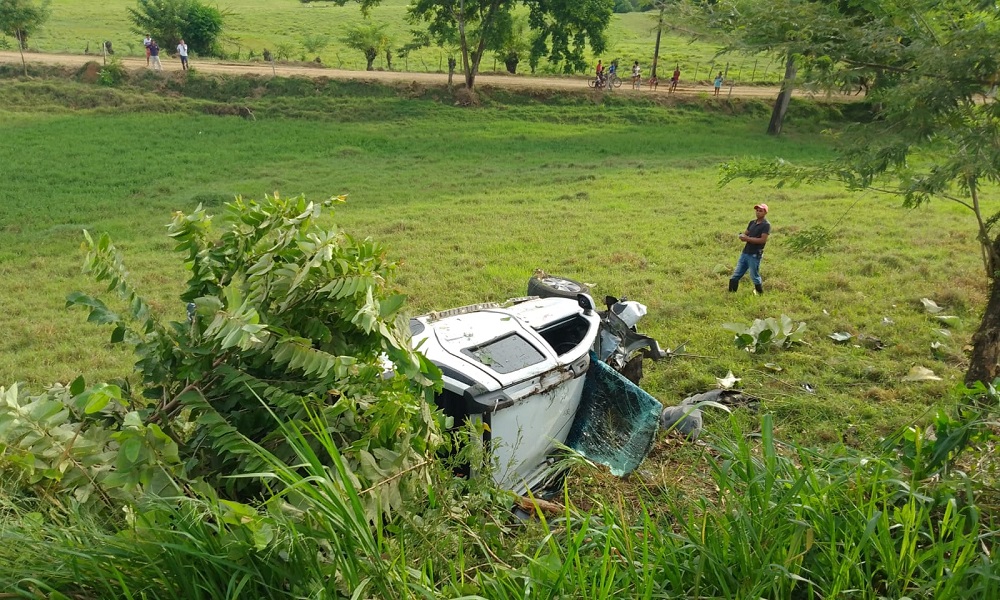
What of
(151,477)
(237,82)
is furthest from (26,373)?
(237,82)

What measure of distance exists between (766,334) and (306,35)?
132ft

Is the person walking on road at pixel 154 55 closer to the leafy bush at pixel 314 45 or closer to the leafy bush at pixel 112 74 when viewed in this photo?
the leafy bush at pixel 112 74

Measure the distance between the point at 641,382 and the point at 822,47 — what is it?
153 inches

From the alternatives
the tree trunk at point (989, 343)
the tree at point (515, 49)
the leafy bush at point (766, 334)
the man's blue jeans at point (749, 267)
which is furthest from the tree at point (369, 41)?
the tree trunk at point (989, 343)

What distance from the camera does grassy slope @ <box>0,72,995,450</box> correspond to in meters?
8.31

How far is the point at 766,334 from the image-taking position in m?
8.78

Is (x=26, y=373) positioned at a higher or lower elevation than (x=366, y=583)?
lower

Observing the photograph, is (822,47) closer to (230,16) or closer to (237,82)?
(237,82)

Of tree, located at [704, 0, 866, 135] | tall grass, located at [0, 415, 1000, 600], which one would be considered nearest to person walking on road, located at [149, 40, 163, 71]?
tree, located at [704, 0, 866, 135]

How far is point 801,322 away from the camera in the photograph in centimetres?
950

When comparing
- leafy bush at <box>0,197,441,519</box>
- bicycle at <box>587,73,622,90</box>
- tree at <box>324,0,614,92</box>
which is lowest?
leafy bush at <box>0,197,441,519</box>

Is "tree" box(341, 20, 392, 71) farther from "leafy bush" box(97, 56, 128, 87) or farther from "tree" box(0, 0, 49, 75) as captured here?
"tree" box(0, 0, 49, 75)

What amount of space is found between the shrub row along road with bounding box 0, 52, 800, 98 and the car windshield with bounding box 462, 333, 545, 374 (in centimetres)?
2560

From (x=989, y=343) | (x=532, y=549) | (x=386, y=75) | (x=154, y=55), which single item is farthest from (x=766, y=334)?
(x=154, y=55)
